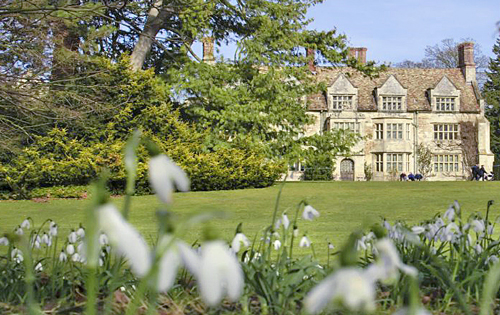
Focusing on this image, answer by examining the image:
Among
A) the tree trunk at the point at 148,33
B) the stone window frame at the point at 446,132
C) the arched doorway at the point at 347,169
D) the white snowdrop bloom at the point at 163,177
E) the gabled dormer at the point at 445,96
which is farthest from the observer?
the stone window frame at the point at 446,132

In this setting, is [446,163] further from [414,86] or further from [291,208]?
[291,208]

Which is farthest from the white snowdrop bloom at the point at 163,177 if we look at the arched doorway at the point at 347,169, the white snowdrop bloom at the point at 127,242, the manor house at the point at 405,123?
the arched doorway at the point at 347,169

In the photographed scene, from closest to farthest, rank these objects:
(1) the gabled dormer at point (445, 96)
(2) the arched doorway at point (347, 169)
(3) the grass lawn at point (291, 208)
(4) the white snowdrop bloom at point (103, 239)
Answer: (4) the white snowdrop bloom at point (103, 239) → (3) the grass lawn at point (291, 208) → (2) the arched doorway at point (347, 169) → (1) the gabled dormer at point (445, 96)

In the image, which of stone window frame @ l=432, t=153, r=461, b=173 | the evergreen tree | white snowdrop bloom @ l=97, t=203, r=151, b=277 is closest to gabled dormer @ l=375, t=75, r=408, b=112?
stone window frame @ l=432, t=153, r=461, b=173

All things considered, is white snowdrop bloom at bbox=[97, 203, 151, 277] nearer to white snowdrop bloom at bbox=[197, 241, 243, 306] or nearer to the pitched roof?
white snowdrop bloom at bbox=[197, 241, 243, 306]

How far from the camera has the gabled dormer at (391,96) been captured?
141ft

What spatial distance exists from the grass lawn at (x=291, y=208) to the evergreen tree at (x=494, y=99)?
2942 centimetres

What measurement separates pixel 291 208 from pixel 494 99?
3931cm

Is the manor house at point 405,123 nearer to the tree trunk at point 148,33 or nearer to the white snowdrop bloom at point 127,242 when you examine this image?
the tree trunk at point 148,33

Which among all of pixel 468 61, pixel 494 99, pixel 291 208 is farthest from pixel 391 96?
pixel 291 208

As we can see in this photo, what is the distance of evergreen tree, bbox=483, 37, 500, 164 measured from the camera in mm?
48000

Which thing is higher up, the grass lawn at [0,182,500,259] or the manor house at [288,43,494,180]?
the manor house at [288,43,494,180]

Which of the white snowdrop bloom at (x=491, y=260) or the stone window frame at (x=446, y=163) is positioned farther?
the stone window frame at (x=446, y=163)

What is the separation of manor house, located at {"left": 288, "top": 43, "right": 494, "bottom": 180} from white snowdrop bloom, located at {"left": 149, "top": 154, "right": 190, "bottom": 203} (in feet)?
135
